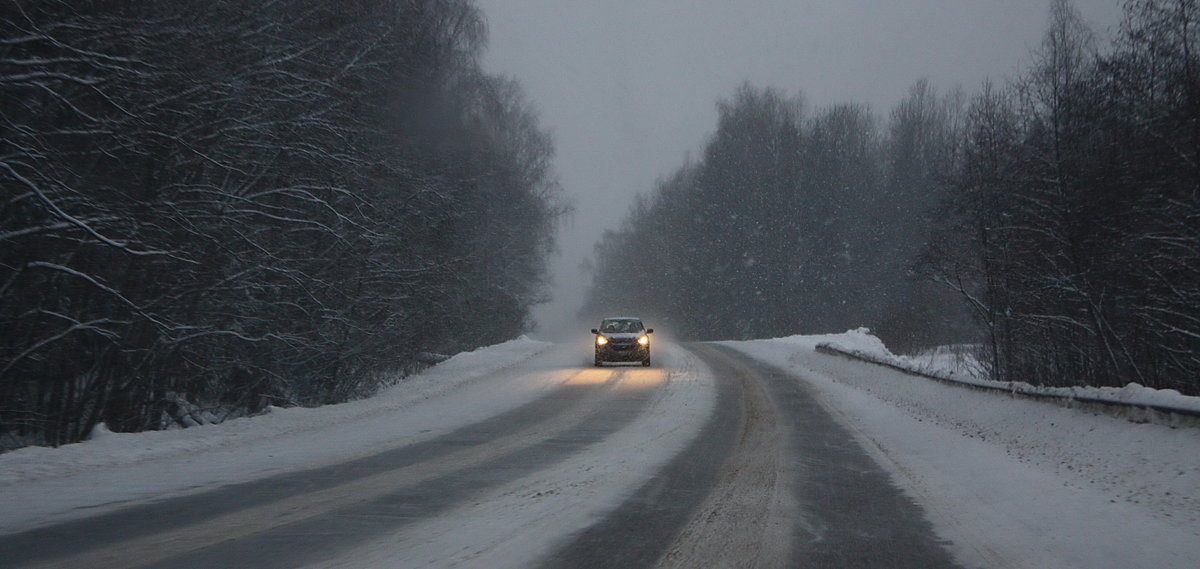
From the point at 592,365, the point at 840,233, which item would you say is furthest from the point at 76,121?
the point at 840,233

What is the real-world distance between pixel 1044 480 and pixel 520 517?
5.35 metres

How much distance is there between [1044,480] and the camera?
8766mm

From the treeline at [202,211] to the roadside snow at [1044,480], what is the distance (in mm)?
9244

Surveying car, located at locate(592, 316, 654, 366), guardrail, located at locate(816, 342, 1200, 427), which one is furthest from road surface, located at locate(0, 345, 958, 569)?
car, located at locate(592, 316, 654, 366)

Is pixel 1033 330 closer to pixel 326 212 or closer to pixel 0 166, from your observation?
pixel 326 212

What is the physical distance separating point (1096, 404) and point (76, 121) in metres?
12.9

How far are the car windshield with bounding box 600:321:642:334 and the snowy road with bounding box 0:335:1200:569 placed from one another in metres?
13.7

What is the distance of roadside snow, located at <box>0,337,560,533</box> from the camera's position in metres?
7.96

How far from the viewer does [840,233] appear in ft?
223

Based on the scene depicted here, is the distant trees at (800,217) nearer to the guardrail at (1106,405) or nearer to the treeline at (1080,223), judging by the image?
the treeline at (1080,223)

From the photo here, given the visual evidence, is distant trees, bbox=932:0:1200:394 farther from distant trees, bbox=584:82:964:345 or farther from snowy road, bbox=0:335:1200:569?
distant trees, bbox=584:82:964:345

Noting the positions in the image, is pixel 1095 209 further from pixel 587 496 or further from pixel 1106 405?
pixel 587 496

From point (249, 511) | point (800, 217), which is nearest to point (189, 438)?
point (249, 511)

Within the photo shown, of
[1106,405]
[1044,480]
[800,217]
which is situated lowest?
[1044,480]
